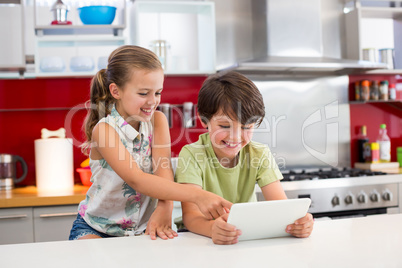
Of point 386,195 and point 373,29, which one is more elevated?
point 373,29

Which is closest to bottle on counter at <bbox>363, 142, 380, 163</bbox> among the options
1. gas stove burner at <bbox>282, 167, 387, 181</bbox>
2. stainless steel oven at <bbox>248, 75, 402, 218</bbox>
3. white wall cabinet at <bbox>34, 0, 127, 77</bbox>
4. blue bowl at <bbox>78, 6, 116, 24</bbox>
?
stainless steel oven at <bbox>248, 75, 402, 218</bbox>

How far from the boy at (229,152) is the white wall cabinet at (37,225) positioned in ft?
3.99

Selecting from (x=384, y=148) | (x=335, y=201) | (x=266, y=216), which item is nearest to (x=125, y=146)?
(x=266, y=216)

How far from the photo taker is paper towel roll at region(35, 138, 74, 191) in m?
2.70

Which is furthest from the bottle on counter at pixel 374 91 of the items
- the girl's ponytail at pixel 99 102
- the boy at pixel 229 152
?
the girl's ponytail at pixel 99 102

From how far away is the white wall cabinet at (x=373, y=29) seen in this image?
3.21 metres

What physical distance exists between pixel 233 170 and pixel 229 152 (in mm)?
75

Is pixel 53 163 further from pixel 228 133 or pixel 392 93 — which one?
pixel 392 93

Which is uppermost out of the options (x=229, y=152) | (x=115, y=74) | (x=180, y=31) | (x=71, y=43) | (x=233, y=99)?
(x=180, y=31)

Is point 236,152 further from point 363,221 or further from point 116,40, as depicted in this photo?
point 116,40

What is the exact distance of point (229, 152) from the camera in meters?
1.44

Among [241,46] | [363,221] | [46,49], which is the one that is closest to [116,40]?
[46,49]

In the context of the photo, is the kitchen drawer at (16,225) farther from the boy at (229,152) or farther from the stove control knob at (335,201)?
the stove control knob at (335,201)

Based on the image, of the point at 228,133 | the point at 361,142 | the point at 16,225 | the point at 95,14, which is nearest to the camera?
the point at 228,133
